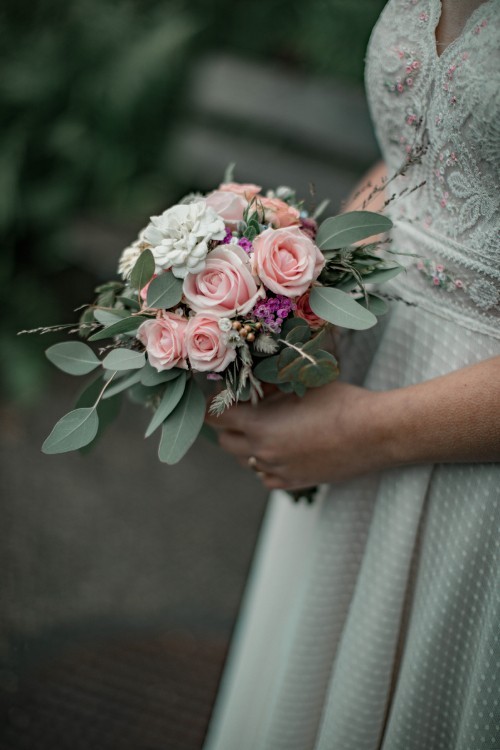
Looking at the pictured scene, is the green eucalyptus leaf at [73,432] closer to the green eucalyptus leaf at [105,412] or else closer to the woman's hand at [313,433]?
the green eucalyptus leaf at [105,412]

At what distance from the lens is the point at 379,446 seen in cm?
111

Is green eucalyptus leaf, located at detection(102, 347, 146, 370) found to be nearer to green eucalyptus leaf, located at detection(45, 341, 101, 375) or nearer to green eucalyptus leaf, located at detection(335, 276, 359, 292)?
green eucalyptus leaf, located at detection(45, 341, 101, 375)

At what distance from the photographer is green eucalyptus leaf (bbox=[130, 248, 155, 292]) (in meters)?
1.02

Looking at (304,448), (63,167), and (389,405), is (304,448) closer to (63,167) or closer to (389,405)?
(389,405)

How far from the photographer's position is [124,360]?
3.44 feet

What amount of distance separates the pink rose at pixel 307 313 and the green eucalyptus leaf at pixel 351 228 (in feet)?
0.32

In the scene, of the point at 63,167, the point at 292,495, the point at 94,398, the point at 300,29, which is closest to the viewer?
the point at 94,398

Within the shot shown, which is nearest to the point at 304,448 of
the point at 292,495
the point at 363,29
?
the point at 292,495

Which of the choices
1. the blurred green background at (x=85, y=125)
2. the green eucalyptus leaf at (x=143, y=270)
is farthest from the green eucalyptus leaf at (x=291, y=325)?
the blurred green background at (x=85, y=125)

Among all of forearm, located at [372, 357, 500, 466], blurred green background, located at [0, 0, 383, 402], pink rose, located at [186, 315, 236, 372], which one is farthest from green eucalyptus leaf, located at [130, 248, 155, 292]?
blurred green background, located at [0, 0, 383, 402]

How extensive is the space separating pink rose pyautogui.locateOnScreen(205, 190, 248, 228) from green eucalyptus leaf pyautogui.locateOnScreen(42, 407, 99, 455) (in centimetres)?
39

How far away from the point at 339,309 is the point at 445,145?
32cm

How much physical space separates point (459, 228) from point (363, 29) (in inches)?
Answer: 135

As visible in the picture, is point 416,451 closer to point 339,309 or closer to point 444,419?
point 444,419
